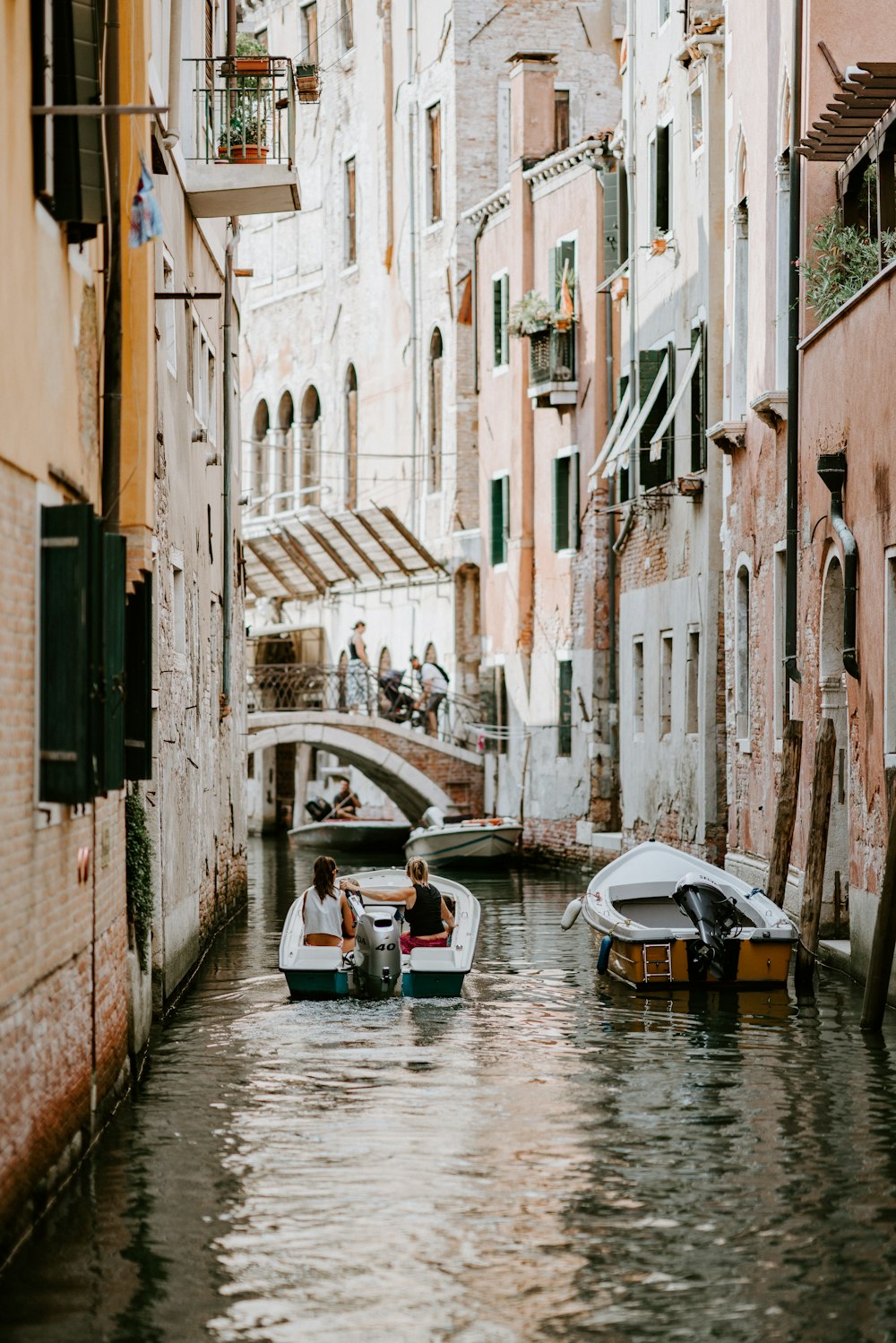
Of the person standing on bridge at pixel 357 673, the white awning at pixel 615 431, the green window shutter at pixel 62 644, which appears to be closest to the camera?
the green window shutter at pixel 62 644

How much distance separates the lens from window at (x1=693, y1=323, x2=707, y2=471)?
23.5 m

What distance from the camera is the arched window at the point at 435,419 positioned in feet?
121

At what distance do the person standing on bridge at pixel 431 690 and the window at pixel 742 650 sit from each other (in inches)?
517

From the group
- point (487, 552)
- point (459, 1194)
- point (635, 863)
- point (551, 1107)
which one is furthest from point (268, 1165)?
point (487, 552)

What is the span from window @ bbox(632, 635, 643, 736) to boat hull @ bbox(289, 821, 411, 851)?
8.35 m

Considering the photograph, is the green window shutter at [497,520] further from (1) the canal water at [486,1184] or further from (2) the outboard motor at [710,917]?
(1) the canal water at [486,1184]

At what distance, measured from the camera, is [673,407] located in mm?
24594

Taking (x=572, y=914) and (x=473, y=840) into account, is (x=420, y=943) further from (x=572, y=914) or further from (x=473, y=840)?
(x=473, y=840)

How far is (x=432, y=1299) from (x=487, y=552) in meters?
27.1

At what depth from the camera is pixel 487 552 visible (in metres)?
34.2

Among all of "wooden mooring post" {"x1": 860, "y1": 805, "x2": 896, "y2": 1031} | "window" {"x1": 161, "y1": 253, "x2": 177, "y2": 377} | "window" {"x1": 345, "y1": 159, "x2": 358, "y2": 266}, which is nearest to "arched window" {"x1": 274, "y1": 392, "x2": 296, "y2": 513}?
"window" {"x1": 345, "y1": 159, "x2": 358, "y2": 266}

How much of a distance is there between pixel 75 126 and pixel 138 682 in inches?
115

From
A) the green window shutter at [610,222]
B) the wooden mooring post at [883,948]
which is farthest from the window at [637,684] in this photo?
the wooden mooring post at [883,948]

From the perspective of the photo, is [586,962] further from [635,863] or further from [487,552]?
[487,552]
